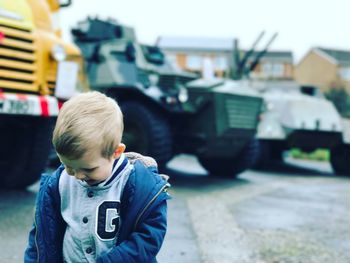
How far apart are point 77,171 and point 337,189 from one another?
6661 mm

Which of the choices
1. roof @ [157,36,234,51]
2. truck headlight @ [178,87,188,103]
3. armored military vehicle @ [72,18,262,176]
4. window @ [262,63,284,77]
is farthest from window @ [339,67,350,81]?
truck headlight @ [178,87,188,103]

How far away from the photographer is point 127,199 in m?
1.81

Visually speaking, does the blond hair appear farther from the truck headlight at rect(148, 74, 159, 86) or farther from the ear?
the truck headlight at rect(148, 74, 159, 86)

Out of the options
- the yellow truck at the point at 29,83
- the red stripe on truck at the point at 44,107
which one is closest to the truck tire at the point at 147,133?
the yellow truck at the point at 29,83

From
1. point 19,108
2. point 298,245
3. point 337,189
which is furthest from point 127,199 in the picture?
point 337,189

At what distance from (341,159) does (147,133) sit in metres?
5.39

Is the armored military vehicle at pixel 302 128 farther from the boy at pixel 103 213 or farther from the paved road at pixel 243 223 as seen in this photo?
the boy at pixel 103 213

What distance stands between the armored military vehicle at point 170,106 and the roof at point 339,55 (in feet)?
129

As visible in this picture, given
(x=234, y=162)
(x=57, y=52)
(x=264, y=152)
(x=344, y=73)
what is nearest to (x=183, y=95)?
(x=234, y=162)

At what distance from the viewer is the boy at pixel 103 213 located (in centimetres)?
174

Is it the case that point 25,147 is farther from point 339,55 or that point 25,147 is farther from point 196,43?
point 339,55

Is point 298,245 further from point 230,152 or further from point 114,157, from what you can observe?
point 230,152

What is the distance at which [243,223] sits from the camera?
187 inches

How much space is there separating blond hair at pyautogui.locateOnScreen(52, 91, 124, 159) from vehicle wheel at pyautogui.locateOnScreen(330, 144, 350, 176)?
9657mm
